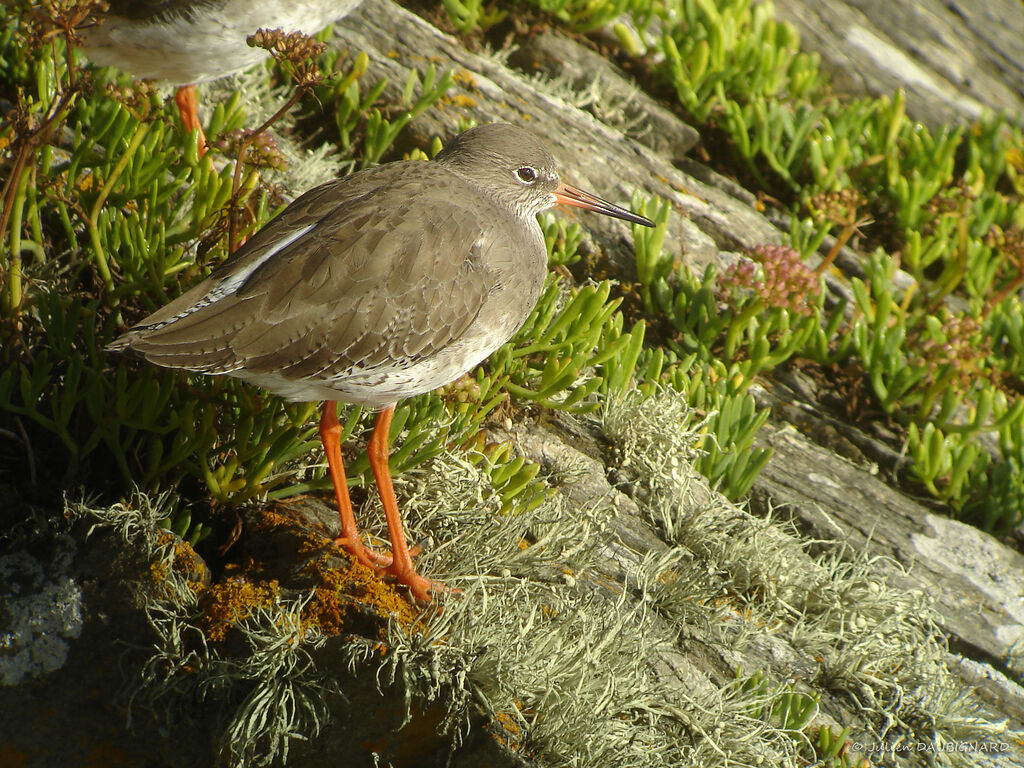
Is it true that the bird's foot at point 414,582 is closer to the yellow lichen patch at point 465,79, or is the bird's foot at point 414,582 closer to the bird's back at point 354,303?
the bird's back at point 354,303

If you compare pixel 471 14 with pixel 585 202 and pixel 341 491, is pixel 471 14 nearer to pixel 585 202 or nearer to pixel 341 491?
pixel 585 202

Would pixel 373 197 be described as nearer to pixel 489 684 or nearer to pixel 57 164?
pixel 489 684

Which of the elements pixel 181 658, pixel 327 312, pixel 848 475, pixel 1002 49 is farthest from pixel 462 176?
pixel 1002 49

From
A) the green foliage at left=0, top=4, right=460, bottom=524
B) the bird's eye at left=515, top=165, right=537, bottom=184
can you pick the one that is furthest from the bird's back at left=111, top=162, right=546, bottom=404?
the bird's eye at left=515, top=165, right=537, bottom=184

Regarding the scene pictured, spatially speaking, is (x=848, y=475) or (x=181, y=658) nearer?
(x=181, y=658)

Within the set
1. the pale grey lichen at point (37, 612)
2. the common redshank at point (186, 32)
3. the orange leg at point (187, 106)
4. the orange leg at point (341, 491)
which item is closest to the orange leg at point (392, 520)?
the orange leg at point (341, 491)

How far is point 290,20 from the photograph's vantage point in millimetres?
5020

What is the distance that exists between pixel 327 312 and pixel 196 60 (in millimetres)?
2472

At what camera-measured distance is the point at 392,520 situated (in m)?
3.65

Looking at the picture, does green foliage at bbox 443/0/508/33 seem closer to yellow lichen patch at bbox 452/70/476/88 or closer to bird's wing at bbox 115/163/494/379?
yellow lichen patch at bbox 452/70/476/88

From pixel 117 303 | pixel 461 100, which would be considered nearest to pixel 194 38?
pixel 117 303

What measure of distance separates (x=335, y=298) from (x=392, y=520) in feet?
3.01

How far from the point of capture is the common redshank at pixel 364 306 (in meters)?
3.27

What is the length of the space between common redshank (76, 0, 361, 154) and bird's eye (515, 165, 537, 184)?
1.58 meters
